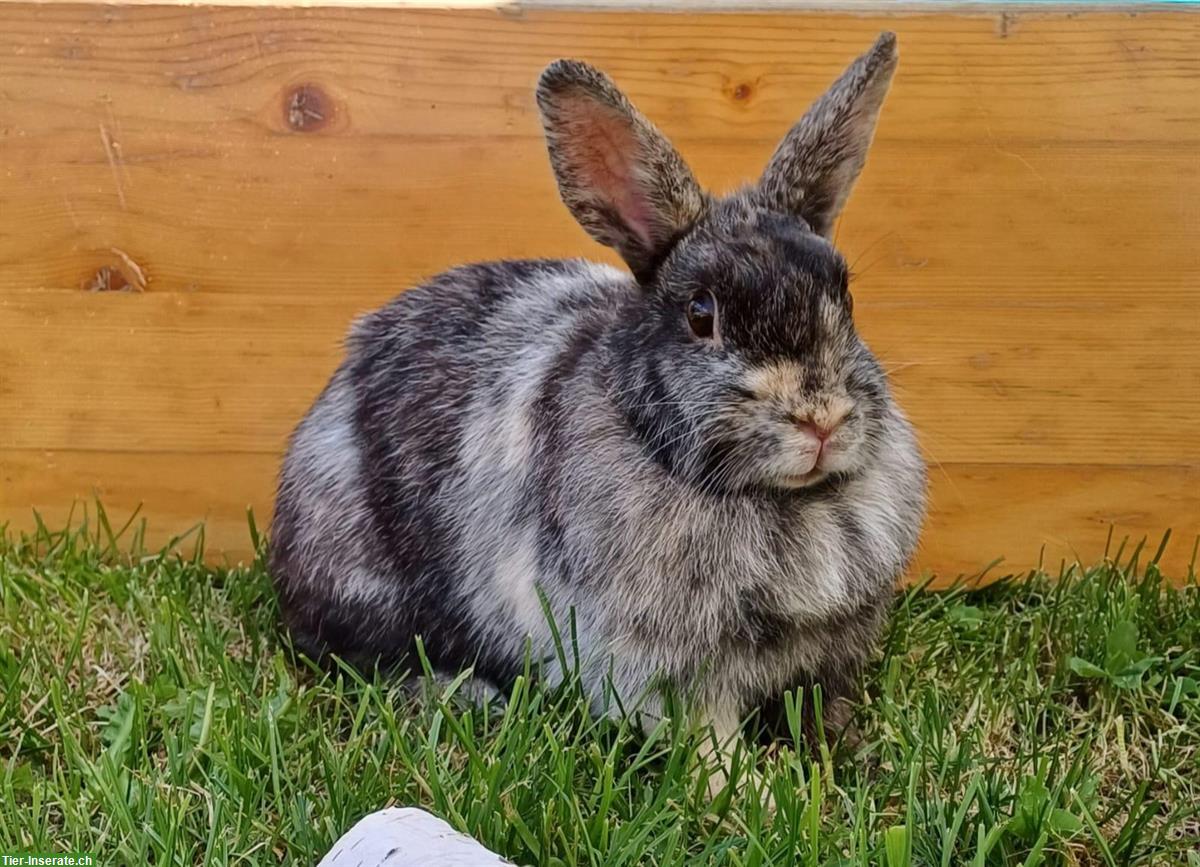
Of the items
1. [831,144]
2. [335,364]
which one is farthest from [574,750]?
[335,364]

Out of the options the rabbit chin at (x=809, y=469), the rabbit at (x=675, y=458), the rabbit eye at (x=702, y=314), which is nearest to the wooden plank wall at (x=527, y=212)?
the rabbit at (x=675, y=458)

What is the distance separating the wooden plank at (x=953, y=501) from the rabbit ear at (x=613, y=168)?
3.98ft

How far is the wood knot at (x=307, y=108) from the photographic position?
9.83 feet

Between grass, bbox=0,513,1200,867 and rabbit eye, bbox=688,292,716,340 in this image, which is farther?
rabbit eye, bbox=688,292,716,340

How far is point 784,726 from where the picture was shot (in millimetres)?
2463

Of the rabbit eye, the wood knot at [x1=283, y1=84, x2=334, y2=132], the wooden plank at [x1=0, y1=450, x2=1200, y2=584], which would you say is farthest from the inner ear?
the wooden plank at [x1=0, y1=450, x2=1200, y2=584]

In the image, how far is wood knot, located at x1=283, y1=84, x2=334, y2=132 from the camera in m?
3.00

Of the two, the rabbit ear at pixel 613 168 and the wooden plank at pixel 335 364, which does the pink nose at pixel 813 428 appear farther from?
the wooden plank at pixel 335 364

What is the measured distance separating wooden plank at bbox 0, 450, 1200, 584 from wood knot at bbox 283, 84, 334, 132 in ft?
2.78

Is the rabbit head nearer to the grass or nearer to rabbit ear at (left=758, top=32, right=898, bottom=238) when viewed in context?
rabbit ear at (left=758, top=32, right=898, bottom=238)

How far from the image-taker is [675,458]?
2193 millimetres

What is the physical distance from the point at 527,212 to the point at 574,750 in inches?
57.6

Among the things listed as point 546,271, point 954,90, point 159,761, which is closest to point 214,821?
point 159,761

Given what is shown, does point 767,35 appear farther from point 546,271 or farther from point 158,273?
point 158,273
